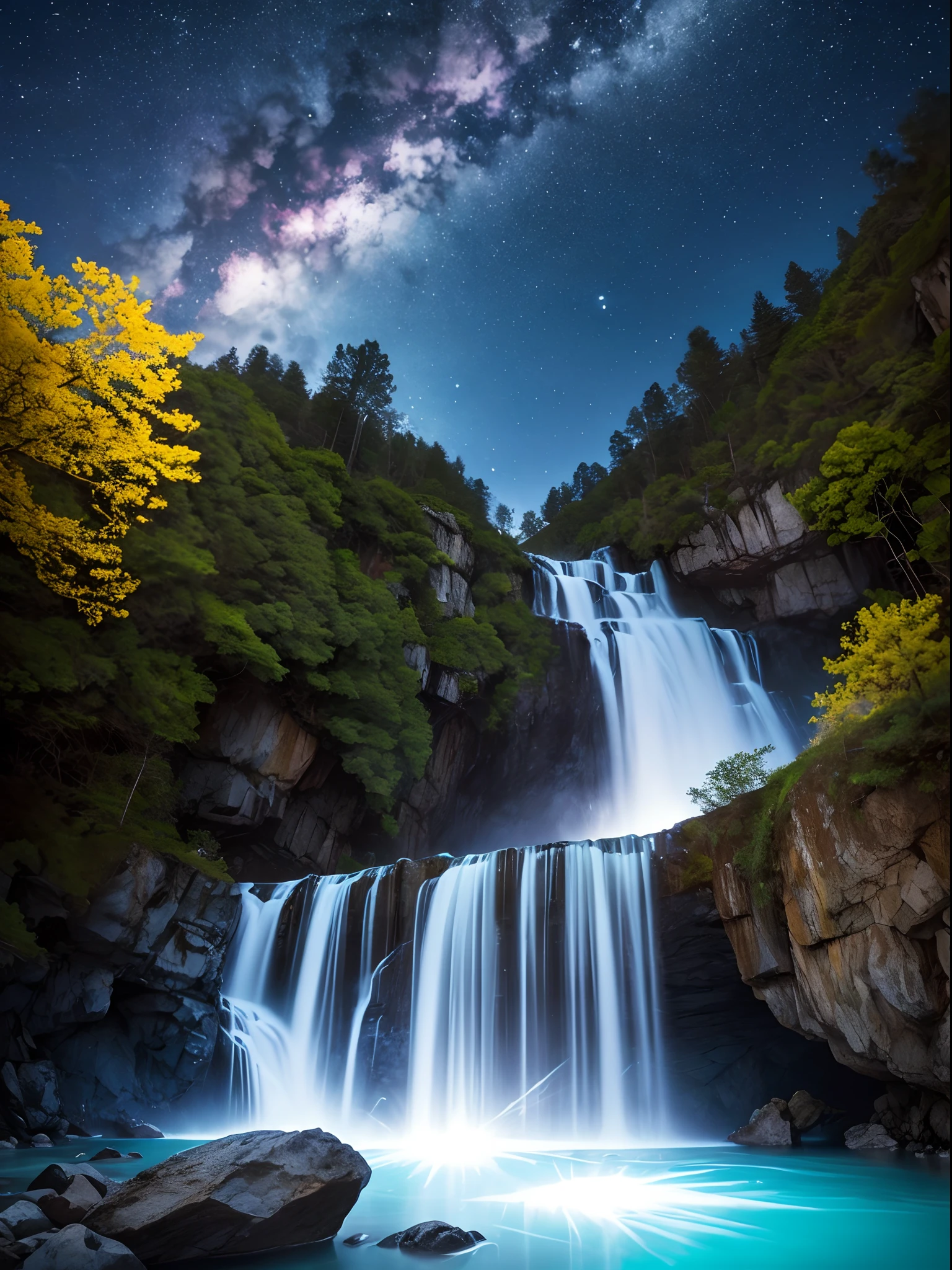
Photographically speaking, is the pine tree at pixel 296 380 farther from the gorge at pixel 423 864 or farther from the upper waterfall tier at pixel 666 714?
the upper waterfall tier at pixel 666 714

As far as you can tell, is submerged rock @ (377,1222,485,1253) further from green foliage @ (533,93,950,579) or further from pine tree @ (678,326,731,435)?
pine tree @ (678,326,731,435)

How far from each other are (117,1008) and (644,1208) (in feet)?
42.0

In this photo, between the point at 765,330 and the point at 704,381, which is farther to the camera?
the point at 704,381

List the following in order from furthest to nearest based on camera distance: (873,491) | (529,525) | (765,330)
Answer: (529,525) < (765,330) < (873,491)

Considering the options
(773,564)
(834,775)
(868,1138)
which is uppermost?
(773,564)

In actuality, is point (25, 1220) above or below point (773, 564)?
below

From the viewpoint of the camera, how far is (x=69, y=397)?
38.1 ft

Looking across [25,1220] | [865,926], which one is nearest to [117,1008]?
[25,1220]

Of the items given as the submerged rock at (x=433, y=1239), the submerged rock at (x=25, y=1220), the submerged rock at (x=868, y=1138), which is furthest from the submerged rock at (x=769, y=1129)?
the submerged rock at (x=25, y=1220)

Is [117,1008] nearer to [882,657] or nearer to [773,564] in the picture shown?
[882,657]

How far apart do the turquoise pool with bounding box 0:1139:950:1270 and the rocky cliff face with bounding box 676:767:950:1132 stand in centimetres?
169

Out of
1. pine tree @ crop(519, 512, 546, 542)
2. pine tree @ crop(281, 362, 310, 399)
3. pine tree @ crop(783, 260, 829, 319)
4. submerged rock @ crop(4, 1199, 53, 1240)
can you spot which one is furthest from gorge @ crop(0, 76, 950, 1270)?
pine tree @ crop(519, 512, 546, 542)

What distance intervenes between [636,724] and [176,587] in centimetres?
2021

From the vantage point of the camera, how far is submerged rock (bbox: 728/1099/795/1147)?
45.4 ft
